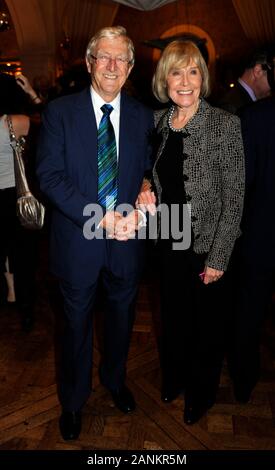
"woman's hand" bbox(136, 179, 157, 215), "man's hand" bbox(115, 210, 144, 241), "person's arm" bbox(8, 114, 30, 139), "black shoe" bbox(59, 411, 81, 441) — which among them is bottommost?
"black shoe" bbox(59, 411, 81, 441)

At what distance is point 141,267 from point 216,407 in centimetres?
91

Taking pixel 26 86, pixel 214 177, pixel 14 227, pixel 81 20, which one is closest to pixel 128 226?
pixel 214 177

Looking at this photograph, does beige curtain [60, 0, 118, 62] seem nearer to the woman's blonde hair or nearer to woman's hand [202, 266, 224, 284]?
the woman's blonde hair

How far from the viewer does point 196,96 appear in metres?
1.62

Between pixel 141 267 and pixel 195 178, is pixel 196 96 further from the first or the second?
pixel 141 267

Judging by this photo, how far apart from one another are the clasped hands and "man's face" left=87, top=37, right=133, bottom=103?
49 cm

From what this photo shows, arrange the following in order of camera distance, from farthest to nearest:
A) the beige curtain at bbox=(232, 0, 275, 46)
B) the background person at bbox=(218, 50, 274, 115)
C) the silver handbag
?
the beige curtain at bbox=(232, 0, 275, 46) < the background person at bbox=(218, 50, 274, 115) < the silver handbag

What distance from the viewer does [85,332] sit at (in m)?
1.82

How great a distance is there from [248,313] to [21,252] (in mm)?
1632

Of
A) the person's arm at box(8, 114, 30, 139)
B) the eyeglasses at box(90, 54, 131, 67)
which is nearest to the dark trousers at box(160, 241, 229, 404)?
the eyeglasses at box(90, 54, 131, 67)

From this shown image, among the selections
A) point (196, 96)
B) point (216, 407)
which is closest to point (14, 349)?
point (216, 407)

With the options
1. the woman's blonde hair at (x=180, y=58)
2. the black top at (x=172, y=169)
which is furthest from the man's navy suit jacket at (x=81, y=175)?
the woman's blonde hair at (x=180, y=58)

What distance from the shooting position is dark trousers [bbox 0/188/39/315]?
8.93 feet

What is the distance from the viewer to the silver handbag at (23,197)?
2.31 meters
